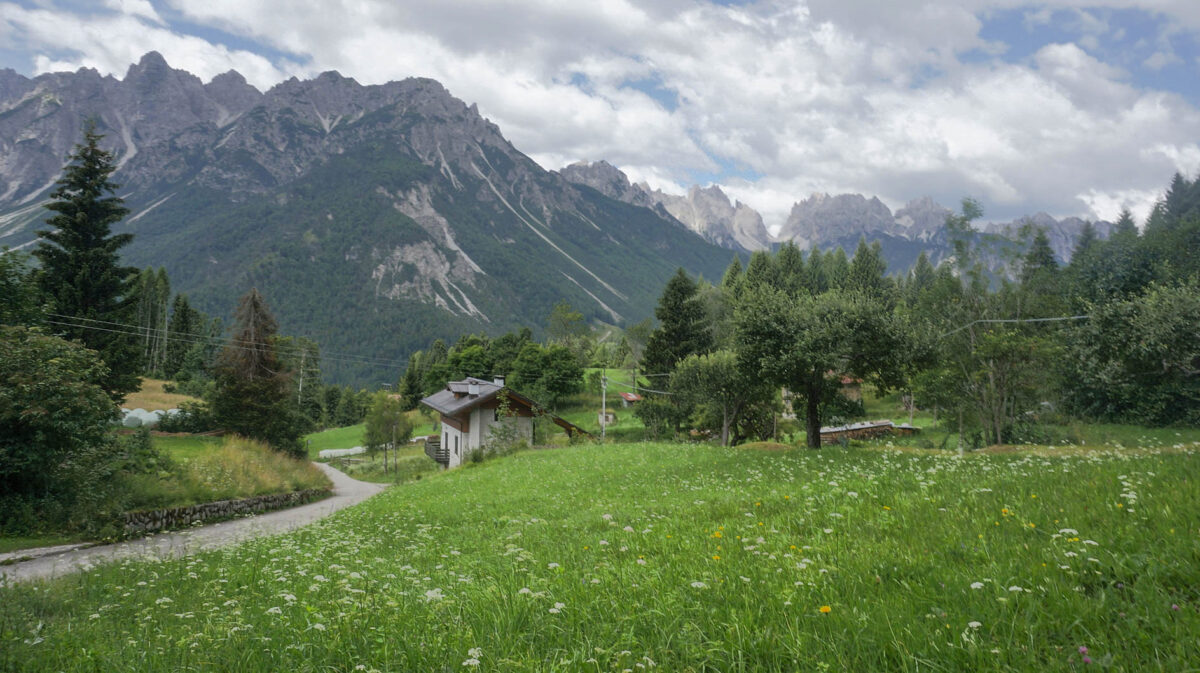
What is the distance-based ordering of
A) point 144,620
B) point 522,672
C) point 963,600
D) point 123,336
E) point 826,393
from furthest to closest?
point 123,336, point 826,393, point 144,620, point 963,600, point 522,672

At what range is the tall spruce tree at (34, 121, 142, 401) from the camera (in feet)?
112

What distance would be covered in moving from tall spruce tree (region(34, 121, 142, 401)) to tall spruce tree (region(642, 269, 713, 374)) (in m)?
52.3

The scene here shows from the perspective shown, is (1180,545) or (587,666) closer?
(587,666)

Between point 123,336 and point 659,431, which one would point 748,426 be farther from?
point 123,336

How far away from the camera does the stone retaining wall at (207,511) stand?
72.0 feet

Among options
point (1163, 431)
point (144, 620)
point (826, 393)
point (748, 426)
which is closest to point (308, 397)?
point (748, 426)

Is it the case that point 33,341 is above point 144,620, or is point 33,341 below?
above

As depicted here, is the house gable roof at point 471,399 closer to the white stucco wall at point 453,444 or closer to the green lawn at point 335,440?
the white stucco wall at point 453,444

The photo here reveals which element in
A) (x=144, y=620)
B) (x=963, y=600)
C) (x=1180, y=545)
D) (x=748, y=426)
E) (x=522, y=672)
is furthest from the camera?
(x=748, y=426)

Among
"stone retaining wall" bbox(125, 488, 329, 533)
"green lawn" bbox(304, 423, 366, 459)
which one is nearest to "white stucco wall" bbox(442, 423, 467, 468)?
"stone retaining wall" bbox(125, 488, 329, 533)

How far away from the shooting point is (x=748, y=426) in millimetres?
50906

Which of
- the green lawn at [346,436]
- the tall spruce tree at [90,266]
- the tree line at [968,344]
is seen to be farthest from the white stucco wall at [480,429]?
the green lawn at [346,436]

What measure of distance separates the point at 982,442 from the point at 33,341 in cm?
5450

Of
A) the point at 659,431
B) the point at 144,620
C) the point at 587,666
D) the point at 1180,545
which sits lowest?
the point at 659,431
